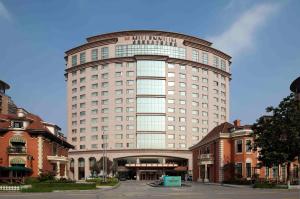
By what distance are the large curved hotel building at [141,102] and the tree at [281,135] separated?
80.7 m

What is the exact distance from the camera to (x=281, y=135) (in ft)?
177

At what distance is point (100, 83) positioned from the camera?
141 metres

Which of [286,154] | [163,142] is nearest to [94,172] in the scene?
[163,142]

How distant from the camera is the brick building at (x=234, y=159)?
68688 mm

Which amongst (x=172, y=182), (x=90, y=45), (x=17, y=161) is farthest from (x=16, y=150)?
(x=90, y=45)

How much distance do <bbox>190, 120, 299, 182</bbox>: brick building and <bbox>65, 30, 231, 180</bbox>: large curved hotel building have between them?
53493 millimetres

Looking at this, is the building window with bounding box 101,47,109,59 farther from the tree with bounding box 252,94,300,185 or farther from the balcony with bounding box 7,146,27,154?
the tree with bounding box 252,94,300,185

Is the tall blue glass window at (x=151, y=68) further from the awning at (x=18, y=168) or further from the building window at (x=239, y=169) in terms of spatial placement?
the awning at (x=18, y=168)

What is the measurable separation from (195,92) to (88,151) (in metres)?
40.5

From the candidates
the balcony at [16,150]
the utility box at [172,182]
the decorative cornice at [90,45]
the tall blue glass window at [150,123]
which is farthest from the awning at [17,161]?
the decorative cornice at [90,45]

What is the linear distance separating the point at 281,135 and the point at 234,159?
19.3m

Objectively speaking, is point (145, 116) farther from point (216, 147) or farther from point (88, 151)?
point (216, 147)

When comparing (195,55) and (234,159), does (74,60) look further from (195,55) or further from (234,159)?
(234,159)

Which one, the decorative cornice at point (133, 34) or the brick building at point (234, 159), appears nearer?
the brick building at point (234, 159)
